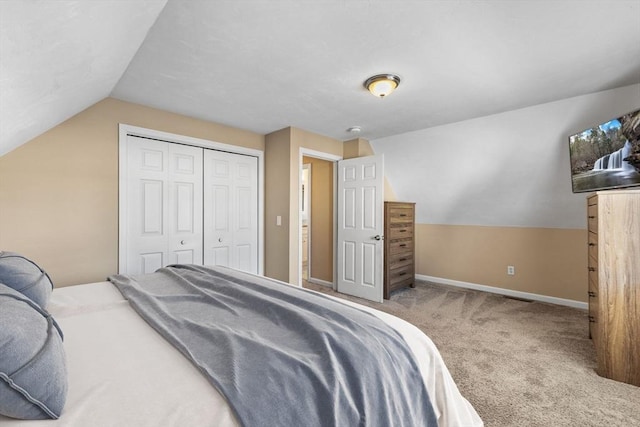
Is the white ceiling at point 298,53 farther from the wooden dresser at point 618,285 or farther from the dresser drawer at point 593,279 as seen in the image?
the dresser drawer at point 593,279

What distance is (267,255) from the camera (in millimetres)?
3992

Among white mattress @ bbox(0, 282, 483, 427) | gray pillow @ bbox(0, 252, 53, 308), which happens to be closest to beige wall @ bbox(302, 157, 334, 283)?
white mattress @ bbox(0, 282, 483, 427)

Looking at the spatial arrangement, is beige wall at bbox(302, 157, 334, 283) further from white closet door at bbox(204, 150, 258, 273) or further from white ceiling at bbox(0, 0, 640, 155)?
white ceiling at bbox(0, 0, 640, 155)

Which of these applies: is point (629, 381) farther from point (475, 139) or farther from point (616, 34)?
point (475, 139)

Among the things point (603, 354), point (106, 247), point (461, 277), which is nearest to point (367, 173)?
point (461, 277)

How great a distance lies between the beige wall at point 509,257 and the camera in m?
3.48

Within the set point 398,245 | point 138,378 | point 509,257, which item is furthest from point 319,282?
point 138,378

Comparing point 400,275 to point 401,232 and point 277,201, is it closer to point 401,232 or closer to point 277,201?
point 401,232

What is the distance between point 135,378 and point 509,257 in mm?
4472

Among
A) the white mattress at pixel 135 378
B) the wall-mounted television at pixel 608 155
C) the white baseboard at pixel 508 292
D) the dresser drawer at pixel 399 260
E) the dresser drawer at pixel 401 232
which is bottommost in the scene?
the white baseboard at pixel 508 292

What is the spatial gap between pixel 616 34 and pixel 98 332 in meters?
3.40

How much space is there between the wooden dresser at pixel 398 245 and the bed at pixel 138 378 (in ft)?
8.26

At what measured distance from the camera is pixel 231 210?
146 inches

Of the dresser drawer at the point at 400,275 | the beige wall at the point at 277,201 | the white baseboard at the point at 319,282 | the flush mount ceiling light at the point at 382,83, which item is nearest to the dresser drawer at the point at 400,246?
the dresser drawer at the point at 400,275
